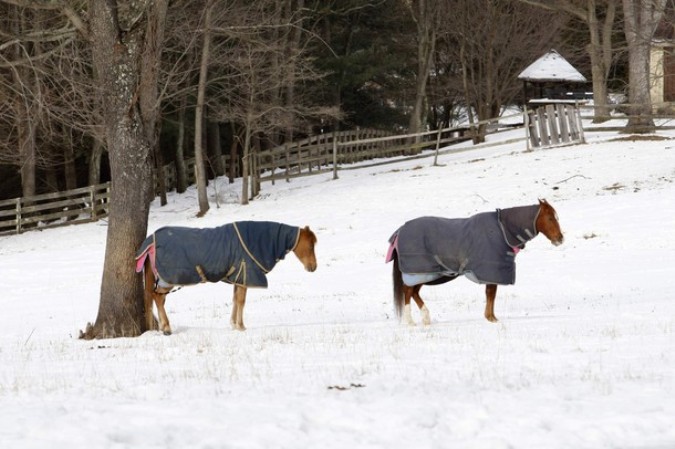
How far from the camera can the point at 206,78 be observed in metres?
34.0

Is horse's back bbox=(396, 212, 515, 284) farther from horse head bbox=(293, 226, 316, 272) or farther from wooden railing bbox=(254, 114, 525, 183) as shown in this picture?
wooden railing bbox=(254, 114, 525, 183)

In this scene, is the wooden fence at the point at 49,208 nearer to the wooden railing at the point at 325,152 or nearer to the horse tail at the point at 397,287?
the wooden railing at the point at 325,152

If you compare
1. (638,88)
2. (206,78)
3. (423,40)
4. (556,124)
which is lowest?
(556,124)

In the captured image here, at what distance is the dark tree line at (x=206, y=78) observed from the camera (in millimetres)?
12359

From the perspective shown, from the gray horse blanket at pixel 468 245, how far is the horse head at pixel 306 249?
1100mm

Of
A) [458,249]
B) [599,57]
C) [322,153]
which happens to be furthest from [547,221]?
[322,153]

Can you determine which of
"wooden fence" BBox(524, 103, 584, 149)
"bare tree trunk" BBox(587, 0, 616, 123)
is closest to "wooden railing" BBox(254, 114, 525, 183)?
"wooden fence" BBox(524, 103, 584, 149)

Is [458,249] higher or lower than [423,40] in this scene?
lower

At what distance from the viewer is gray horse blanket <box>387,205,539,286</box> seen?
11.3 meters

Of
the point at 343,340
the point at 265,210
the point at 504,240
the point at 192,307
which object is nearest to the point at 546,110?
the point at 265,210

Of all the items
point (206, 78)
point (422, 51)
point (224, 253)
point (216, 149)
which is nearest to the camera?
point (224, 253)

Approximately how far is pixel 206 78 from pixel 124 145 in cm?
2228

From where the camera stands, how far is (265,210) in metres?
30.2

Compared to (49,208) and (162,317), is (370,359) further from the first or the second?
(49,208)
